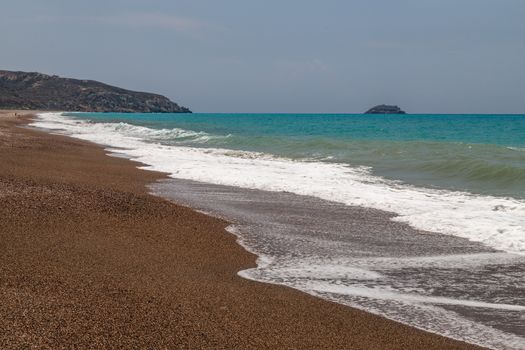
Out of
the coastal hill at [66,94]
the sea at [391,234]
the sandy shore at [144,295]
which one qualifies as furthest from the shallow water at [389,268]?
the coastal hill at [66,94]

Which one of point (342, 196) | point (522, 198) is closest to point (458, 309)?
point (342, 196)

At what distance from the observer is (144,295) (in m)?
5.58

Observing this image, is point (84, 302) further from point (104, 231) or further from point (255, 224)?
point (255, 224)

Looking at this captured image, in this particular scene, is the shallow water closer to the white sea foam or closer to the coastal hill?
the white sea foam

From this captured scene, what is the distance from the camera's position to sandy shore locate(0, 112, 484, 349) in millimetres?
→ 4590

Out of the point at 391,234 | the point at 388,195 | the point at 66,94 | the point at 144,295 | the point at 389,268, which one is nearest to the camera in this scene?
the point at 144,295

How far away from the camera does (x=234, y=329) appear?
4969 millimetres

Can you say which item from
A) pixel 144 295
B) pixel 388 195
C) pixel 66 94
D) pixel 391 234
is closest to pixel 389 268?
pixel 391 234

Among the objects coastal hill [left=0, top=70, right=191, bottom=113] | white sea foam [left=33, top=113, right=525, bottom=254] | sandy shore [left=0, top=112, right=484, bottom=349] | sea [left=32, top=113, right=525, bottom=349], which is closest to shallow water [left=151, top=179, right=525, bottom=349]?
sea [left=32, top=113, right=525, bottom=349]

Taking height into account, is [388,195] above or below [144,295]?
above

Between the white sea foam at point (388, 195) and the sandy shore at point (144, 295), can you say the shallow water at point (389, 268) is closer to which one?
the sandy shore at point (144, 295)

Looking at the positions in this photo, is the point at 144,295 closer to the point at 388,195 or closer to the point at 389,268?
the point at 389,268

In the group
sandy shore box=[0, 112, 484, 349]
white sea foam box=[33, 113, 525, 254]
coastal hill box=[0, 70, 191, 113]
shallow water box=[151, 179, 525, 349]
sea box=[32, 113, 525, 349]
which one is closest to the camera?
sandy shore box=[0, 112, 484, 349]

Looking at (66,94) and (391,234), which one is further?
(66,94)
